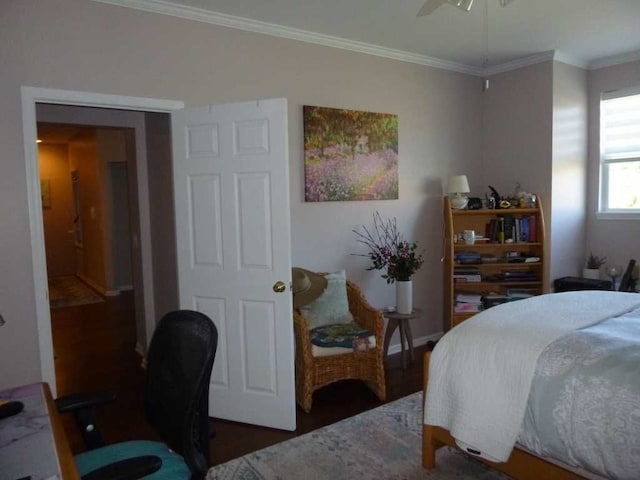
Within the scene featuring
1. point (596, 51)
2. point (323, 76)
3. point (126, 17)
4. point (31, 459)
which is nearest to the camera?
point (31, 459)

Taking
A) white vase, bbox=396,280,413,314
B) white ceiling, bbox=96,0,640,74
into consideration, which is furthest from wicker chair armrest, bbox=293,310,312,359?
white ceiling, bbox=96,0,640,74

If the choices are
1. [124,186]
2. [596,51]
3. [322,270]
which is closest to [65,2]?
[322,270]

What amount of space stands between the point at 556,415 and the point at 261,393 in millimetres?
1782

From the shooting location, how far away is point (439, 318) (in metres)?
4.75

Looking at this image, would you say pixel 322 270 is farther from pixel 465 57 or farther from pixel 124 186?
pixel 124 186

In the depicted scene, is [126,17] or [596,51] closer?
[126,17]

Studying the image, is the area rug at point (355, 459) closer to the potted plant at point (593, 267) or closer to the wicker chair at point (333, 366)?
the wicker chair at point (333, 366)

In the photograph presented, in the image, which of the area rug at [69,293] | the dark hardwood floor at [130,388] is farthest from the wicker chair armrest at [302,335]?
the area rug at [69,293]

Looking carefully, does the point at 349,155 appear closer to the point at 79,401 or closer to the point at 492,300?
the point at 492,300

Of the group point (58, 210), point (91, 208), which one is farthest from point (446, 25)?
point (58, 210)

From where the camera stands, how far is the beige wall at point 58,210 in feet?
28.7

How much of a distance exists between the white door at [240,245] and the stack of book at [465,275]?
208 centimetres

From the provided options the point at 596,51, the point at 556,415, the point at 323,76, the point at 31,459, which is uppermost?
the point at 596,51

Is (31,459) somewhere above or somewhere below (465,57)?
below
